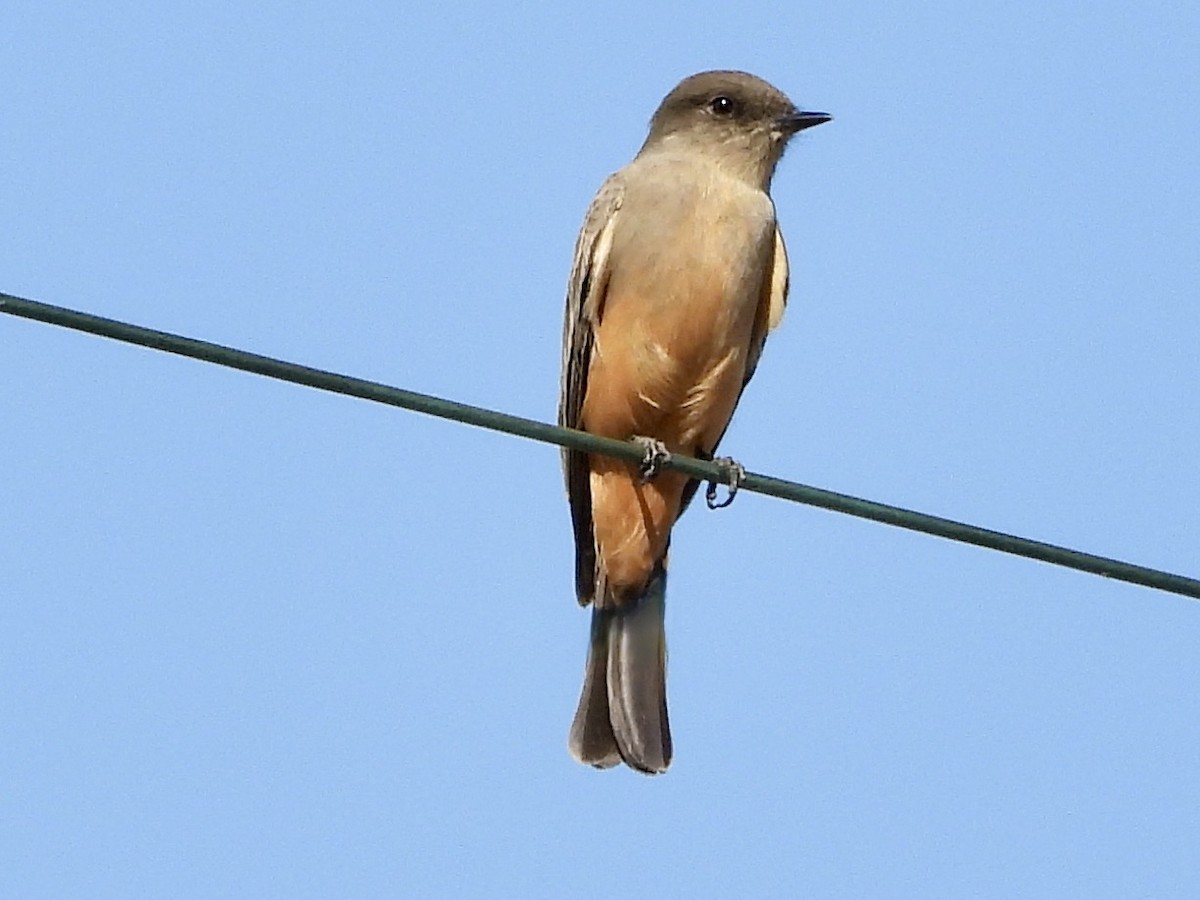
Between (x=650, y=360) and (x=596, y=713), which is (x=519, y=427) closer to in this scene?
A: (x=650, y=360)

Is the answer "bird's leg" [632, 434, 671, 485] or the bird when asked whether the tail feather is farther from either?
"bird's leg" [632, 434, 671, 485]

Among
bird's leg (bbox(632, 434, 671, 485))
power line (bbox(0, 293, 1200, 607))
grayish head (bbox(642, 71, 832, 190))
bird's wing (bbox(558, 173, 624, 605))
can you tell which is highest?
grayish head (bbox(642, 71, 832, 190))

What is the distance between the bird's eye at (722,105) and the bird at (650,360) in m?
0.13

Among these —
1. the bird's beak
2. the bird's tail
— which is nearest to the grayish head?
the bird's beak

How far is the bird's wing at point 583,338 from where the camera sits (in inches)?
323

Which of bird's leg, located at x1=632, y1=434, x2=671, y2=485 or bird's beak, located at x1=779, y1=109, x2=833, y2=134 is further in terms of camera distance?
bird's beak, located at x1=779, y1=109, x2=833, y2=134

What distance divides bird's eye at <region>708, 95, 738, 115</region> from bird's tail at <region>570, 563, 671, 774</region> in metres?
2.22

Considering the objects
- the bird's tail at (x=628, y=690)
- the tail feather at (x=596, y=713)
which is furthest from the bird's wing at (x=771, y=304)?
the tail feather at (x=596, y=713)

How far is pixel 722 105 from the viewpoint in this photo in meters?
9.24

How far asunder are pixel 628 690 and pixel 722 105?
2.85 metres

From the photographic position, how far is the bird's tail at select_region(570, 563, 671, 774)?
27.5 feet

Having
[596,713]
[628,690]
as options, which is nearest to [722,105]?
[628,690]

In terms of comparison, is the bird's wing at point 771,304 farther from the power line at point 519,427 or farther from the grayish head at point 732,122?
the power line at point 519,427

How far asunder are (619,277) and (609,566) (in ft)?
4.38
